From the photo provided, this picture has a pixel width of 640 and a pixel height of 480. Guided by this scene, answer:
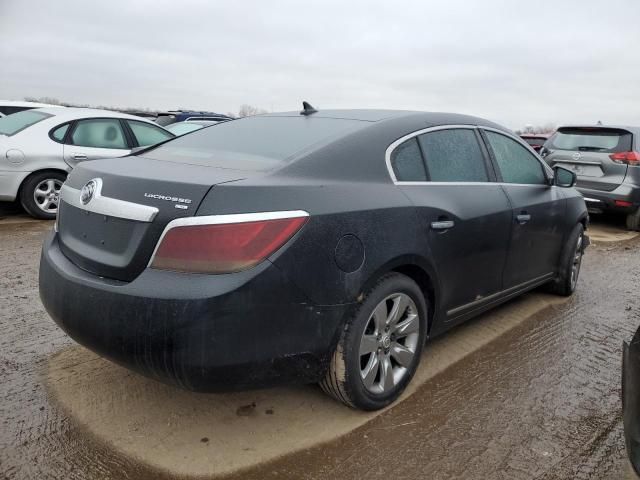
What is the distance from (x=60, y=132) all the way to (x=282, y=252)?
6137 millimetres

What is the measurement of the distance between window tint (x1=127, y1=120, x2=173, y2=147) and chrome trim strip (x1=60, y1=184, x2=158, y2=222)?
555 cm

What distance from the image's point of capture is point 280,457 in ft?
7.96

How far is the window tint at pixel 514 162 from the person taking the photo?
3765 mm

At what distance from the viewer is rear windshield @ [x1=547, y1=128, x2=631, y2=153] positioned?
309 inches

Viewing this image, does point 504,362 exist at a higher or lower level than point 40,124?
lower

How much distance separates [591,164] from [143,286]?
761cm

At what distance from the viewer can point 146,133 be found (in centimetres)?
799

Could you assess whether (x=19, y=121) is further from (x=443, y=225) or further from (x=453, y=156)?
(x=443, y=225)

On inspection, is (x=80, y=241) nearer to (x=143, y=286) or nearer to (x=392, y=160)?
(x=143, y=286)

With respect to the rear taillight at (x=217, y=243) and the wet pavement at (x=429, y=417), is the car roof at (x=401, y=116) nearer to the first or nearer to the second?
the rear taillight at (x=217, y=243)

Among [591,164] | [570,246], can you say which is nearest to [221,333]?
[570,246]

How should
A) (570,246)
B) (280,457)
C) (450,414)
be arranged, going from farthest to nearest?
(570,246)
(450,414)
(280,457)

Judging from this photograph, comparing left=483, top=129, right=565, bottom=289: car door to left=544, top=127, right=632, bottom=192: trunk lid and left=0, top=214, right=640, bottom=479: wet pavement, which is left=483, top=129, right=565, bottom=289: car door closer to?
left=0, top=214, right=640, bottom=479: wet pavement

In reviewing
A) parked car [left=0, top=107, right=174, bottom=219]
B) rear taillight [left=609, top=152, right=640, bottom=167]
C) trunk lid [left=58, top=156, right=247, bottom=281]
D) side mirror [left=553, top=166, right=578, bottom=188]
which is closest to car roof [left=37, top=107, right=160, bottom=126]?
parked car [left=0, top=107, right=174, bottom=219]
